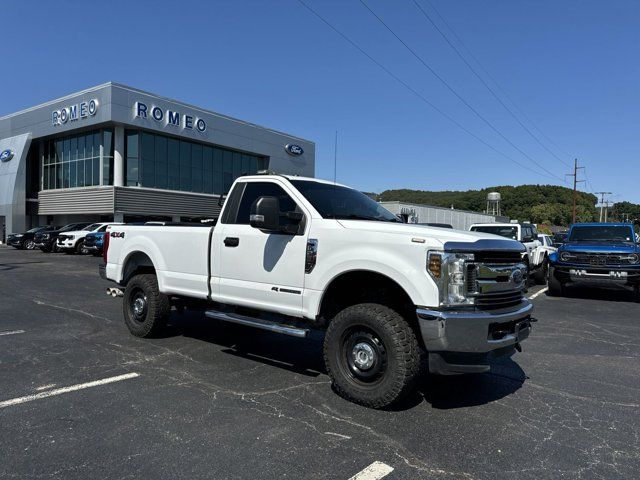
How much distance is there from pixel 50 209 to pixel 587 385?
128 feet

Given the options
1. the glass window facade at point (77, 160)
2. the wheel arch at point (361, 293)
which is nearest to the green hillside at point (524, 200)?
the glass window facade at point (77, 160)

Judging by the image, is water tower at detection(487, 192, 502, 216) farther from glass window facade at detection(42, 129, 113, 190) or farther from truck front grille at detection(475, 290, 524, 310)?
truck front grille at detection(475, 290, 524, 310)

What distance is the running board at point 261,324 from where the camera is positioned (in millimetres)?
4742

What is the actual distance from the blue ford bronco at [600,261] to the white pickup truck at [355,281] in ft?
26.0

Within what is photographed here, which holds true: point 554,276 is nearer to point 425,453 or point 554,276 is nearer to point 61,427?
point 425,453

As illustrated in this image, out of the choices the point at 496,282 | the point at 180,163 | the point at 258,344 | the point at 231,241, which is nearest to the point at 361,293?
the point at 496,282

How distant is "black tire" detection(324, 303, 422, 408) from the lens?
159 inches

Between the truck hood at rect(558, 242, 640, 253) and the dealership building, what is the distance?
88.6ft

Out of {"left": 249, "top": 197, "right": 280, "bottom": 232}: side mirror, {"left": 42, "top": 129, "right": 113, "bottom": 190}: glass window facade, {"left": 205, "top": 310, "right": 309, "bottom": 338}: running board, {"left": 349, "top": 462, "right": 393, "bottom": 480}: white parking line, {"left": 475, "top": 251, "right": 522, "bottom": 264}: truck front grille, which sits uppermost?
{"left": 42, "top": 129, "right": 113, "bottom": 190}: glass window facade

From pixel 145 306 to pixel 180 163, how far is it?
30337mm

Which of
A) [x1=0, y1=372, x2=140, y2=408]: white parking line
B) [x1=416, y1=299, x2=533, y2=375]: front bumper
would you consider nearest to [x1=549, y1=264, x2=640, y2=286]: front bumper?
[x1=416, y1=299, x2=533, y2=375]: front bumper

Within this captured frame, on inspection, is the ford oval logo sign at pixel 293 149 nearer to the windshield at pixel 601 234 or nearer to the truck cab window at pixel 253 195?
the windshield at pixel 601 234

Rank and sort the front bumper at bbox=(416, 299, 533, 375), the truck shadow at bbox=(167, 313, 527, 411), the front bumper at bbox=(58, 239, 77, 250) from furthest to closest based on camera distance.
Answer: the front bumper at bbox=(58, 239, 77, 250)
the truck shadow at bbox=(167, 313, 527, 411)
the front bumper at bbox=(416, 299, 533, 375)

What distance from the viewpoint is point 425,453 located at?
3410 millimetres
